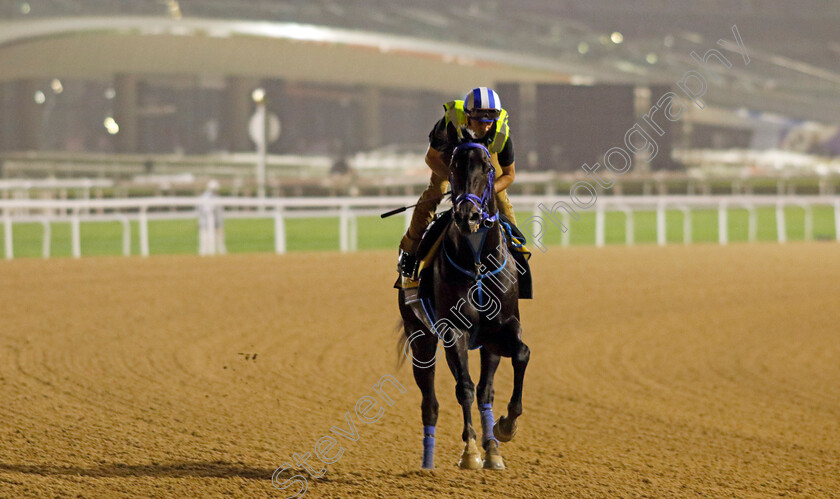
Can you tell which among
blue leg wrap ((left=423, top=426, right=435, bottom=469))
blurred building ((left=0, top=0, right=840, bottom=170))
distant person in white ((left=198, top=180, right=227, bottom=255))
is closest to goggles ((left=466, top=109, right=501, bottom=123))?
blue leg wrap ((left=423, top=426, right=435, bottom=469))

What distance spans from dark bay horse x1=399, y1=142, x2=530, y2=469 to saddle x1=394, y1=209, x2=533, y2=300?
0.02 meters

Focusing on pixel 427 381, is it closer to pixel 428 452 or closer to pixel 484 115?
pixel 428 452

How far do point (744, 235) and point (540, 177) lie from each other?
5.95 metres

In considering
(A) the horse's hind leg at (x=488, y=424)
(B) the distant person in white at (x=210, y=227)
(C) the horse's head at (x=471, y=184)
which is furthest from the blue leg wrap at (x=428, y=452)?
(B) the distant person in white at (x=210, y=227)

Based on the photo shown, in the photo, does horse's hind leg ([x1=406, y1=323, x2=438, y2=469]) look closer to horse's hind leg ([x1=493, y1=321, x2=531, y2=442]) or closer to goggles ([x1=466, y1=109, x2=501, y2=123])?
→ horse's hind leg ([x1=493, y1=321, x2=531, y2=442])

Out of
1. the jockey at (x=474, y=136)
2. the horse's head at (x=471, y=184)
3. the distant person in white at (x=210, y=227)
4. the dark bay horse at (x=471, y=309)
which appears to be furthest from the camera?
the distant person in white at (x=210, y=227)

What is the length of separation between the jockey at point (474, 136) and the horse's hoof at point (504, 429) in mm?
816

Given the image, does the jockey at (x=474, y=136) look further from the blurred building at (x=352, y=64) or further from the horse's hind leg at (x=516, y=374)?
the blurred building at (x=352, y=64)

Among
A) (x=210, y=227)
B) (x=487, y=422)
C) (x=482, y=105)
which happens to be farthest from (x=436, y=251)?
(x=210, y=227)

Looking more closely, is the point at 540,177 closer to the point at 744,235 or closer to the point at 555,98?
the point at 555,98

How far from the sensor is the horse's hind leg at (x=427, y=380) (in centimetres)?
510

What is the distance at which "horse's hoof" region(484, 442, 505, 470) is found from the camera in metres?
5.11

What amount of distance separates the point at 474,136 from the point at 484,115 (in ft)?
0.34

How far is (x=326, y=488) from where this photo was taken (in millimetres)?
4785
